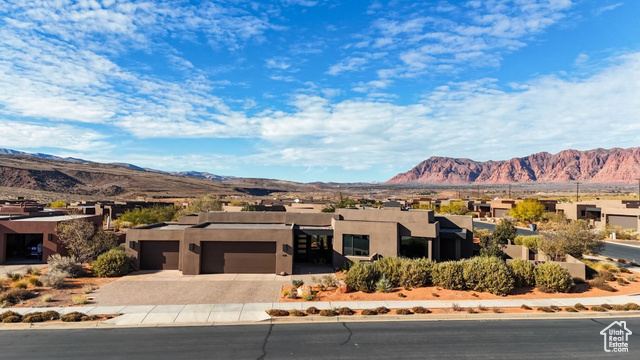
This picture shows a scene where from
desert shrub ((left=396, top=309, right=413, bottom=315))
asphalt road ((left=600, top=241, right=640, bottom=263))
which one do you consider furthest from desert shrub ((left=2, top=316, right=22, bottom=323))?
asphalt road ((left=600, top=241, right=640, bottom=263))

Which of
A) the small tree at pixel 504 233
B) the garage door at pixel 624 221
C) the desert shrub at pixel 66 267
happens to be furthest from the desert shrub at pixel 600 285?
the garage door at pixel 624 221

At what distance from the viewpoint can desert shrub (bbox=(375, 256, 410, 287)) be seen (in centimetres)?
2158

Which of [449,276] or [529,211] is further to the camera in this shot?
[529,211]

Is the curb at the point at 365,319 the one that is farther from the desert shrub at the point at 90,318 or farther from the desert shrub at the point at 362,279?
the desert shrub at the point at 362,279

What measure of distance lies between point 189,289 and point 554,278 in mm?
21667

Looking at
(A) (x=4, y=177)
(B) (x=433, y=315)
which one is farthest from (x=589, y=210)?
(A) (x=4, y=177)

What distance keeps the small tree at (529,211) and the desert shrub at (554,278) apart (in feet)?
140

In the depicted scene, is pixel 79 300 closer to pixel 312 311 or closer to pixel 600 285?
pixel 312 311

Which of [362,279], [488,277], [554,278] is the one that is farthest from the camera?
[554,278]

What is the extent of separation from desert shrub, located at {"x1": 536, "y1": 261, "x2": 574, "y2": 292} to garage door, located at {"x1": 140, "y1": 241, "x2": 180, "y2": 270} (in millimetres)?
24544

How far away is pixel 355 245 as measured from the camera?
2681 centimetres

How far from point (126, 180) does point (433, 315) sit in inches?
5997

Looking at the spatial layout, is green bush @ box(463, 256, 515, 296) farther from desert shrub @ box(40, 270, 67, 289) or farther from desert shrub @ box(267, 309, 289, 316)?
desert shrub @ box(40, 270, 67, 289)

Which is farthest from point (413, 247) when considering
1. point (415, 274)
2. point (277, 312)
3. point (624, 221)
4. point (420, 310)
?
point (624, 221)
